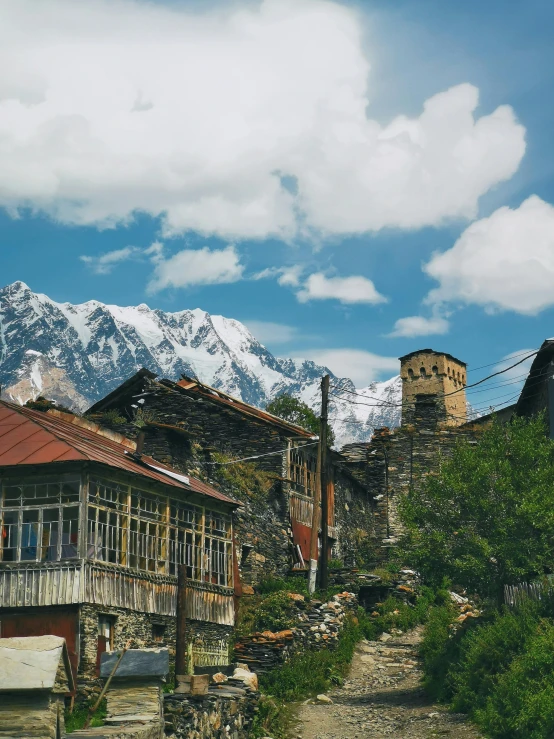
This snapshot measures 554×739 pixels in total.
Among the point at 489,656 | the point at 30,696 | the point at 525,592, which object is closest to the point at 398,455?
the point at 525,592

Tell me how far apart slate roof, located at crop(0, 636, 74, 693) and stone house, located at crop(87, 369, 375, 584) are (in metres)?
20.3

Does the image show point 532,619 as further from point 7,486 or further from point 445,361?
point 445,361

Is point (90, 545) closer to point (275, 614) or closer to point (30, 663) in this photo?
point (275, 614)

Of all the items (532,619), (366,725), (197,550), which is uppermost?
(197,550)

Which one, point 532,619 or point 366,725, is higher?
point 532,619

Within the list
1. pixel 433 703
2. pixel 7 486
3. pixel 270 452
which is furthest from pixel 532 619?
pixel 270 452

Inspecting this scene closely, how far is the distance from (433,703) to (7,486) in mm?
11968

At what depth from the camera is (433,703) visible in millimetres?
27812

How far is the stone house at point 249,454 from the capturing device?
41.2 meters

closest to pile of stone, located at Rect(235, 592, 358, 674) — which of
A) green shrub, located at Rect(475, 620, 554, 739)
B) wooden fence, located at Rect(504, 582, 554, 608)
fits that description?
wooden fence, located at Rect(504, 582, 554, 608)

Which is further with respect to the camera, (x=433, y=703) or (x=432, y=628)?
(x=432, y=628)

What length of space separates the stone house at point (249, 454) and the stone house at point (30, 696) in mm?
20888

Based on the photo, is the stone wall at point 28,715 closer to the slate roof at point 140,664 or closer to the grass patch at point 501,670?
the slate roof at point 140,664

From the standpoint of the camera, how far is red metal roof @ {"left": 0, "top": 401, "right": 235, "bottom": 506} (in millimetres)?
28547
